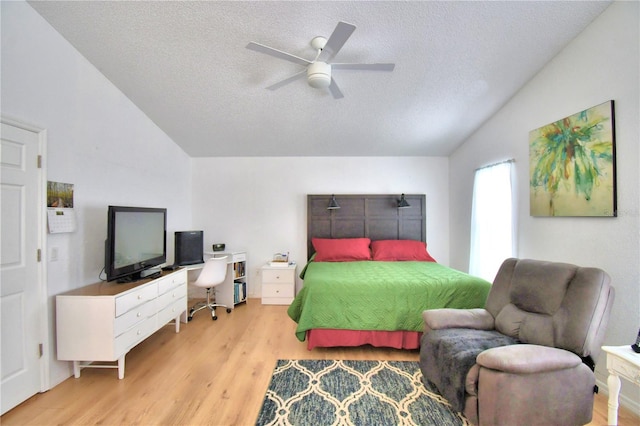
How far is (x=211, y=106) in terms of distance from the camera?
307 centimetres

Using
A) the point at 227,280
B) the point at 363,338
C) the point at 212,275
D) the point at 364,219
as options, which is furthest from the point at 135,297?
the point at 364,219

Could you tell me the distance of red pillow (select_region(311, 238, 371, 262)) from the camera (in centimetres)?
386

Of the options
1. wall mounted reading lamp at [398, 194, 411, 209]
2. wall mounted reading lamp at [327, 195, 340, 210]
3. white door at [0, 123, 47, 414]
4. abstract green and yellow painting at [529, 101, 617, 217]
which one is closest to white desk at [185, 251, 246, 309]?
wall mounted reading lamp at [327, 195, 340, 210]

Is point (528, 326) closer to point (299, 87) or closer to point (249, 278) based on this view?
point (299, 87)

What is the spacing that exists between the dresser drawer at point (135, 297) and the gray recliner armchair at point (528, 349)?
7.93 feet

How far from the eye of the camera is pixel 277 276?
3947 millimetres

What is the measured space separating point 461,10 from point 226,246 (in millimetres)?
4123

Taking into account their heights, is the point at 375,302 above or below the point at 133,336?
above

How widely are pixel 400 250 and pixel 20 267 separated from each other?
156 inches

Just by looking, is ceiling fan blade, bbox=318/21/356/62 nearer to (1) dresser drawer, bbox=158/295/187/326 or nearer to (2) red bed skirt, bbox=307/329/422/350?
(2) red bed skirt, bbox=307/329/422/350

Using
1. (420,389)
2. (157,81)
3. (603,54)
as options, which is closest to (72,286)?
(157,81)

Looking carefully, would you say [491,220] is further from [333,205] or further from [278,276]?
[278,276]

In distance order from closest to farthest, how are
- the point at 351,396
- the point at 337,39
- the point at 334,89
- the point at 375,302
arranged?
the point at 337,39 < the point at 351,396 < the point at 334,89 < the point at 375,302

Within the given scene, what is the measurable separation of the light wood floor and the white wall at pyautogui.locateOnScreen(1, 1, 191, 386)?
1.10 feet
